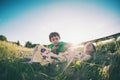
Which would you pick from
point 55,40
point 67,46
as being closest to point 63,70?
point 67,46

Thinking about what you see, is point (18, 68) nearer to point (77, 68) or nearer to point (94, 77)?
point (77, 68)

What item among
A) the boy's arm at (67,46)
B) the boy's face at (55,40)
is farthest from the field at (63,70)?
the boy's face at (55,40)

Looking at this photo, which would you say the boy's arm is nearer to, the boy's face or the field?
the boy's face

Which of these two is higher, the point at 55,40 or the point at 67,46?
the point at 55,40

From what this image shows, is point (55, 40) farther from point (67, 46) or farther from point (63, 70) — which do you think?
point (63, 70)

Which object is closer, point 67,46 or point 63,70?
point 63,70

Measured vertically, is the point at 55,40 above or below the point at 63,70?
above

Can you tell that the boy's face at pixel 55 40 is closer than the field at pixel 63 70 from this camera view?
No

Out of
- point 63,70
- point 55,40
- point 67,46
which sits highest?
point 55,40

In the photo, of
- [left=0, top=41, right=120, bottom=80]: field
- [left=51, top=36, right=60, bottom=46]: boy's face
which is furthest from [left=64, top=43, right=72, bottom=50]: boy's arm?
[left=0, top=41, right=120, bottom=80]: field

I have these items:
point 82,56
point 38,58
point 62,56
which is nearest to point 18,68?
point 38,58

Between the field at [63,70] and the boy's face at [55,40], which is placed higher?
the boy's face at [55,40]

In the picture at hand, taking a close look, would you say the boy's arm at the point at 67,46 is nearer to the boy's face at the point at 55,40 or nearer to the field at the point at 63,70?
the boy's face at the point at 55,40

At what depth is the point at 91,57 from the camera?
479 centimetres
